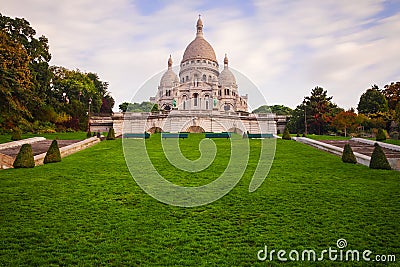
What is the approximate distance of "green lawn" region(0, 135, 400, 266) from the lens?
21.0 feet

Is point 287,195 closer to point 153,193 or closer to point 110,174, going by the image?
point 153,193

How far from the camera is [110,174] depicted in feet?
46.0

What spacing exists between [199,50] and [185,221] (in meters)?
74.6

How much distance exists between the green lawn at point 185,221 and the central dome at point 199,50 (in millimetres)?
68739

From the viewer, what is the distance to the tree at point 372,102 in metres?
47.4

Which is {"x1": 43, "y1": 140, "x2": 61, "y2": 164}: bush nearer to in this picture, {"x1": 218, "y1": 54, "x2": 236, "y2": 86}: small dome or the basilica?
the basilica

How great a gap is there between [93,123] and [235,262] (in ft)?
157

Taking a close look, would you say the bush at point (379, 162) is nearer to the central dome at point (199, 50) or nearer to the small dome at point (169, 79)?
the small dome at point (169, 79)

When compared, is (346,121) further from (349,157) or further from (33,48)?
(33,48)

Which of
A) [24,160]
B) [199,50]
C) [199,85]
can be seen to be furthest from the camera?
[199,50]

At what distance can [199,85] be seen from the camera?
72.7 meters

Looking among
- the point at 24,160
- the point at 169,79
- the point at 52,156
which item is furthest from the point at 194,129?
the point at 169,79

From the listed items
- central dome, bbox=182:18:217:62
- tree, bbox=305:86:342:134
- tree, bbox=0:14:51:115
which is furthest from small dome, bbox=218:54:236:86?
tree, bbox=0:14:51:115

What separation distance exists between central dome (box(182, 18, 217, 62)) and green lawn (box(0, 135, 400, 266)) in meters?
68.7
